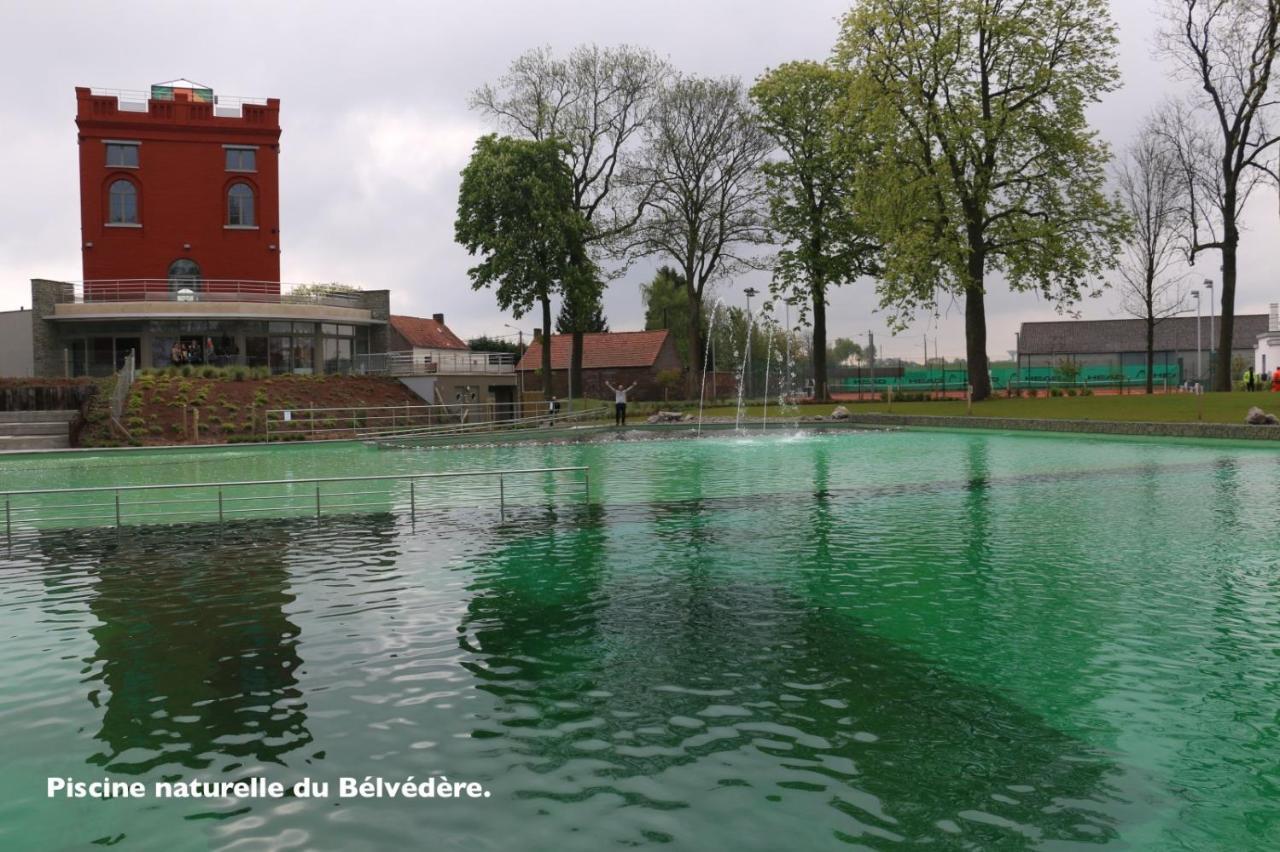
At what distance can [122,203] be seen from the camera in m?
56.3

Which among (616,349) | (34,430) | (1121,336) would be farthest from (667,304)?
(34,430)

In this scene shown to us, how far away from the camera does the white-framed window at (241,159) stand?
58.2 m

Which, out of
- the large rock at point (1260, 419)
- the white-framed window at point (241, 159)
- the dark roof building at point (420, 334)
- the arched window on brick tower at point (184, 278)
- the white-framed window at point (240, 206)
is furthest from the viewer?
the dark roof building at point (420, 334)

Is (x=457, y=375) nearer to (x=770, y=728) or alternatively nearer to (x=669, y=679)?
(x=669, y=679)

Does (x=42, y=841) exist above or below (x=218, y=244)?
below

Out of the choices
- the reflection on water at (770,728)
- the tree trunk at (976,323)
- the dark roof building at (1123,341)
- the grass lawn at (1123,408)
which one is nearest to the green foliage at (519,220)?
the grass lawn at (1123,408)

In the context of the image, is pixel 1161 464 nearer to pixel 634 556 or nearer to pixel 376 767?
pixel 634 556

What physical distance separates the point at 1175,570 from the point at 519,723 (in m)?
8.48

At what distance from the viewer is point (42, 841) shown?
530 cm

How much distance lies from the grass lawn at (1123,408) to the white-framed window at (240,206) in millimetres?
33768

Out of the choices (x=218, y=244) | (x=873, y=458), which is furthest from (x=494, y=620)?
(x=218, y=244)

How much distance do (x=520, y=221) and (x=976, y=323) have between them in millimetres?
23880

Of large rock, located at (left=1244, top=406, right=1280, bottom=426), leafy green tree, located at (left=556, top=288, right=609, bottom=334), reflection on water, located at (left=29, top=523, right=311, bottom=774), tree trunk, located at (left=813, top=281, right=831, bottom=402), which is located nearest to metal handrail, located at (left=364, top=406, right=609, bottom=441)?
leafy green tree, located at (left=556, top=288, right=609, bottom=334)

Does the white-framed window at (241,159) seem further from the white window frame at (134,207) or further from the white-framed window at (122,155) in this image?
the white window frame at (134,207)
